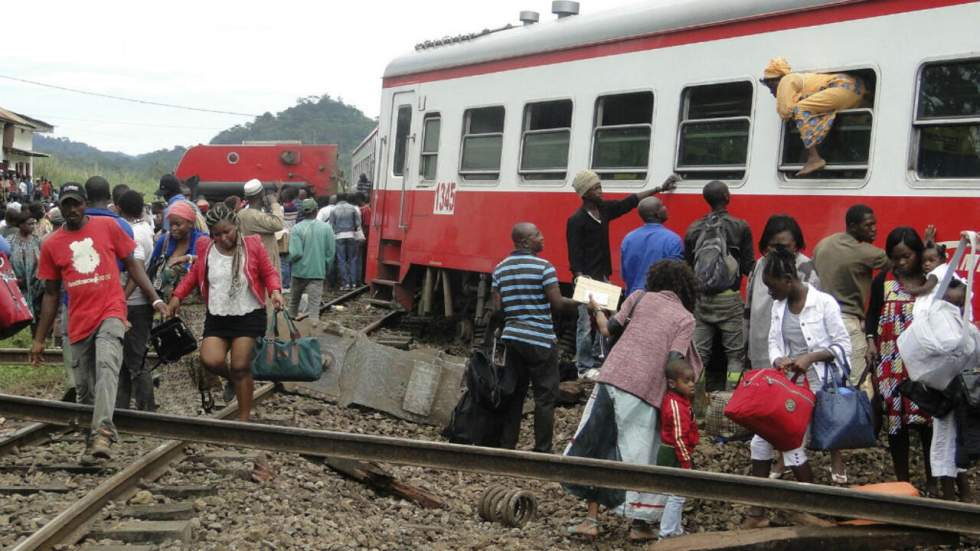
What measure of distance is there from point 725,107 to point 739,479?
4387mm

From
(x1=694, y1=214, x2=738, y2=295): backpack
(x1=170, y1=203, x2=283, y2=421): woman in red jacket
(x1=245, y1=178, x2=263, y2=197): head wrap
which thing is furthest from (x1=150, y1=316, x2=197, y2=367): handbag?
(x1=245, y1=178, x2=263, y2=197): head wrap

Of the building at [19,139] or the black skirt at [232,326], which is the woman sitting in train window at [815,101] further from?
the building at [19,139]

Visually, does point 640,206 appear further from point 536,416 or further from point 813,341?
point 813,341

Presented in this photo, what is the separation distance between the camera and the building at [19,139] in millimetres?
49125

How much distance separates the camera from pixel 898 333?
707 centimetres

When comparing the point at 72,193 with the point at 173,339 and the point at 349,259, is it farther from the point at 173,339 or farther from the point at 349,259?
the point at 349,259

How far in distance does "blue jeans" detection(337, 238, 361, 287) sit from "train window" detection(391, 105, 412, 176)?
16.6 feet

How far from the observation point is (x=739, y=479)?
5.93m

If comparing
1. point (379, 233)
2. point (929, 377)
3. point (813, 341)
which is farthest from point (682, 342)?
point (379, 233)

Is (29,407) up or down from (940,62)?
down

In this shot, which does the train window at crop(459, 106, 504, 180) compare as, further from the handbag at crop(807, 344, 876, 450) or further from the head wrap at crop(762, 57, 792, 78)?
the handbag at crop(807, 344, 876, 450)

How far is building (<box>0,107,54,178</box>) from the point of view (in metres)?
49.1

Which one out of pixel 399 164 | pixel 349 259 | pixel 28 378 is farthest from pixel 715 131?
pixel 349 259

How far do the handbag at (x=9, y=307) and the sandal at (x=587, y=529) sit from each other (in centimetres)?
363
